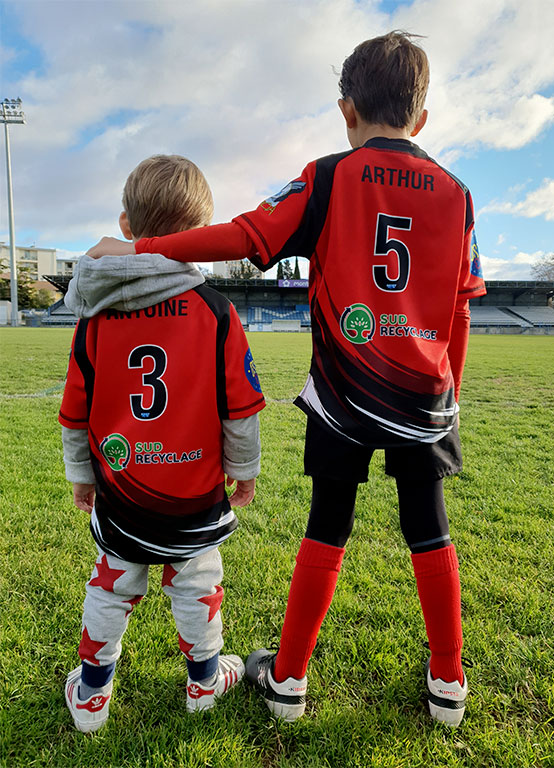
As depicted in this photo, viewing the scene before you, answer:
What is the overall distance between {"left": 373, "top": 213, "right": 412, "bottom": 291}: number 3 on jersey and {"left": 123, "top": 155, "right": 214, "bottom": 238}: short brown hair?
54 cm

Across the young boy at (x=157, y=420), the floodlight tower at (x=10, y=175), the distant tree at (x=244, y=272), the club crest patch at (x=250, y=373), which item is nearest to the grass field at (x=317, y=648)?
the young boy at (x=157, y=420)

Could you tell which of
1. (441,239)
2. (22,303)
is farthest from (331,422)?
(22,303)

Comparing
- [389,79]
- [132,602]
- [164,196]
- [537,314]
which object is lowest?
[132,602]

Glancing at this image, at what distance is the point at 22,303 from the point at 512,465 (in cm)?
6341

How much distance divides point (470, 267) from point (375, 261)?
348 millimetres

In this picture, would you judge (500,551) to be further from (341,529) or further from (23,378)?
(23,378)

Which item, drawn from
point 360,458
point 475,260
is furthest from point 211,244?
point 475,260

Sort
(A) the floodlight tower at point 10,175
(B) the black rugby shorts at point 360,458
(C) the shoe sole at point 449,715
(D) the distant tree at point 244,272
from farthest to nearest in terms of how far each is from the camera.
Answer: (D) the distant tree at point 244,272
(A) the floodlight tower at point 10,175
(C) the shoe sole at point 449,715
(B) the black rugby shorts at point 360,458

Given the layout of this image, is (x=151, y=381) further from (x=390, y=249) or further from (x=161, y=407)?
(x=390, y=249)

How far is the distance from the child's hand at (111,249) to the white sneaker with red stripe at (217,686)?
1306 millimetres

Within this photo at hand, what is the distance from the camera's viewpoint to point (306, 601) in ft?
4.56

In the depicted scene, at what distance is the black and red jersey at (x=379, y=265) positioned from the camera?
1.21 metres

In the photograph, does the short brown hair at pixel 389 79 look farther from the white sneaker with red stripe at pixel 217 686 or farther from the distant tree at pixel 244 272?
the distant tree at pixel 244 272

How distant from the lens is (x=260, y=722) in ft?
4.63
